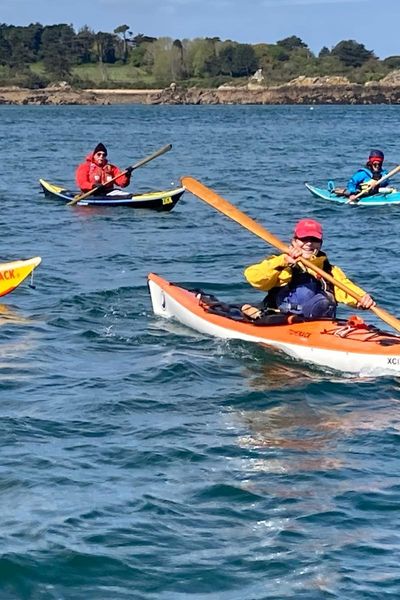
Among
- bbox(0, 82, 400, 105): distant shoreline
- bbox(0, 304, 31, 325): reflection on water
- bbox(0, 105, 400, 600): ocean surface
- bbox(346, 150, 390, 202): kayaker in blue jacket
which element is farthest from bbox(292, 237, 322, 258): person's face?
bbox(0, 82, 400, 105): distant shoreline

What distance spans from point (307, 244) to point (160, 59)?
12702cm

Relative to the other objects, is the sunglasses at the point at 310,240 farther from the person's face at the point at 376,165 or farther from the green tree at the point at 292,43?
the green tree at the point at 292,43

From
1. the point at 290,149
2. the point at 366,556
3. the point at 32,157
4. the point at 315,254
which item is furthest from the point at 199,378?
the point at 290,149

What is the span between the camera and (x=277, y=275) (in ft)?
31.8

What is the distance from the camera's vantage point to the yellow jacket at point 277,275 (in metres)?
9.57

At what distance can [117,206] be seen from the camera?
2030cm

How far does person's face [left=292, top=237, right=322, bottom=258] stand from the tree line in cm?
10812

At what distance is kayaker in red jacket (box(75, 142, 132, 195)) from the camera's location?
66.1 feet

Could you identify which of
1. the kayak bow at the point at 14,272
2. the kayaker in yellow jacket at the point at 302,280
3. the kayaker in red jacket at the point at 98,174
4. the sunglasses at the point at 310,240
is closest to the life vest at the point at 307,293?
the kayaker in yellow jacket at the point at 302,280

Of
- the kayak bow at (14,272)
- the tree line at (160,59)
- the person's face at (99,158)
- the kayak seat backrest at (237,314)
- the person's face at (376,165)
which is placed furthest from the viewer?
the tree line at (160,59)

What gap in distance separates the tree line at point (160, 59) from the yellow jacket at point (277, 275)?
10788 cm

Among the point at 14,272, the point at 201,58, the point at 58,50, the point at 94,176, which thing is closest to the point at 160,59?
the point at 201,58

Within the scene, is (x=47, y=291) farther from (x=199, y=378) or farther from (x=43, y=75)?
(x=43, y=75)

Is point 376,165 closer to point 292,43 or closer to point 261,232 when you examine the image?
point 261,232
